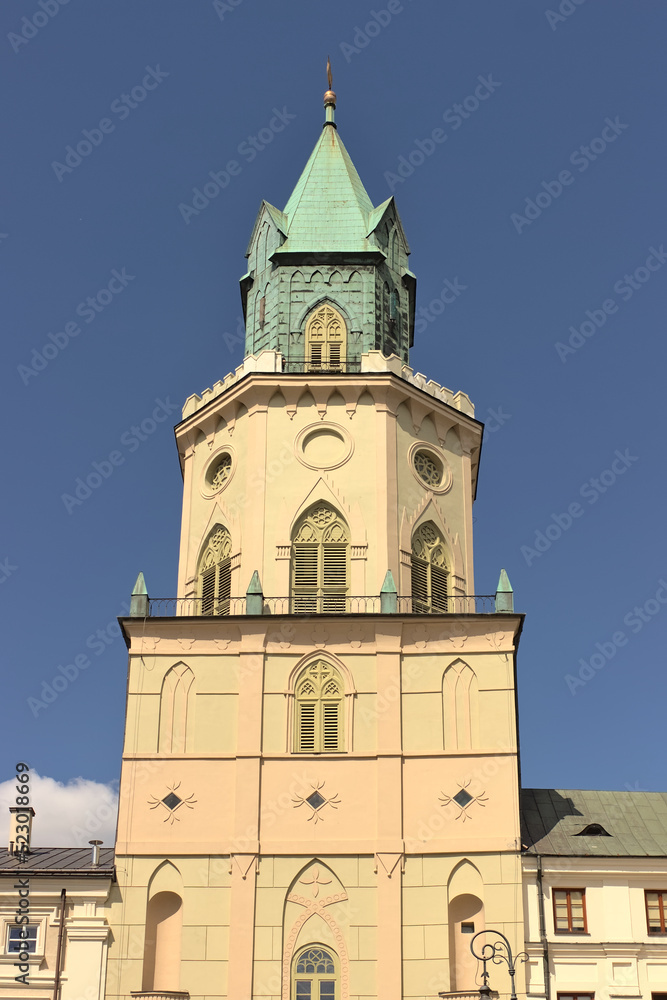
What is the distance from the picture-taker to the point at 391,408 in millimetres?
43812

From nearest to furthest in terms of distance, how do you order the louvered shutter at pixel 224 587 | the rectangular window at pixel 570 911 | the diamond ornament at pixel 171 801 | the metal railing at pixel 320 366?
the rectangular window at pixel 570 911
the diamond ornament at pixel 171 801
the louvered shutter at pixel 224 587
the metal railing at pixel 320 366

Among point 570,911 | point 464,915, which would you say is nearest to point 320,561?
point 464,915

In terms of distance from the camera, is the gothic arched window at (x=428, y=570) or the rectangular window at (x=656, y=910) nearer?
the rectangular window at (x=656, y=910)

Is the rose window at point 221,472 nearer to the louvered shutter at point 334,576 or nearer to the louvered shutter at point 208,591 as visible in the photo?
the louvered shutter at point 208,591

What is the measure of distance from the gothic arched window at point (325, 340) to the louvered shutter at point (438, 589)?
26.0ft

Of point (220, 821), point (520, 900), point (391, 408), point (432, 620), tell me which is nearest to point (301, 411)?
point (391, 408)

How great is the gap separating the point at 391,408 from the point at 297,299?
20.0 ft

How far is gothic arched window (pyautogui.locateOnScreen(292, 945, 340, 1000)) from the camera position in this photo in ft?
117

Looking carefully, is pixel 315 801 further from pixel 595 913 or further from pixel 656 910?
pixel 656 910

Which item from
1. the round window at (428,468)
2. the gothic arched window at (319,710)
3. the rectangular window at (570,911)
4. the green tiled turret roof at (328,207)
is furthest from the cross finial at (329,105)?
the rectangular window at (570,911)

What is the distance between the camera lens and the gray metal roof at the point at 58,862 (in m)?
37.6

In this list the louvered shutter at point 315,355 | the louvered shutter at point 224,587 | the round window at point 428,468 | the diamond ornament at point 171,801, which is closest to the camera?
the diamond ornament at point 171,801

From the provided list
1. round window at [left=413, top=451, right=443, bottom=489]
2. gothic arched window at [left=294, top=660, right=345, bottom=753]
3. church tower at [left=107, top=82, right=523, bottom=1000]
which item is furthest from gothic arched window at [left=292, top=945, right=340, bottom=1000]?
round window at [left=413, top=451, right=443, bottom=489]

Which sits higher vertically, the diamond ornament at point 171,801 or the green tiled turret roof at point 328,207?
the green tiled turret roof at point 328,207
